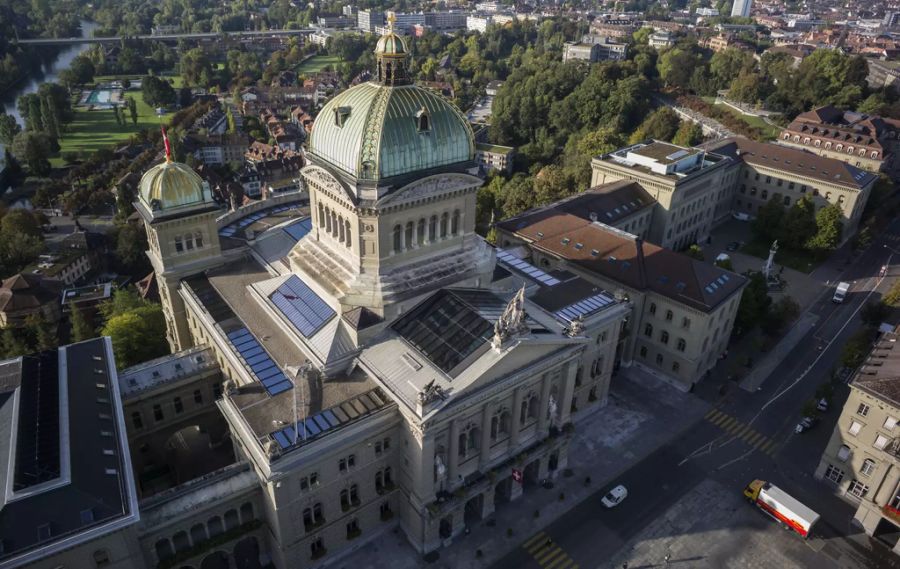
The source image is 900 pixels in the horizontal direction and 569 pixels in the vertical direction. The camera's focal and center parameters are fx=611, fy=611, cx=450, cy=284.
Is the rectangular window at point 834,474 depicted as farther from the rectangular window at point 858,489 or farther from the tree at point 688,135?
the tree at point 688,135

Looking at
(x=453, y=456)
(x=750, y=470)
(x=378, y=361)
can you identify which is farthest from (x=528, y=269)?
(x=750, y=470)

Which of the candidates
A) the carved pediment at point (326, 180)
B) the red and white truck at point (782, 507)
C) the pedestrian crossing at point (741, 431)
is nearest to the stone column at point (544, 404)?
the red and white truck at point (782, 507)

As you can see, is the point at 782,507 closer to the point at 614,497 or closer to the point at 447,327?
the point at 614,497

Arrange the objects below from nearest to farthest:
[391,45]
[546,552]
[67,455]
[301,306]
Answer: [67,455]
[391,45]
[546,552]
[301,306]

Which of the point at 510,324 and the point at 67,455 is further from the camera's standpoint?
the point at 510,324

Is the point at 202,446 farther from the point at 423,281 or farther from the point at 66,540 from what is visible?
the point at 423,281
